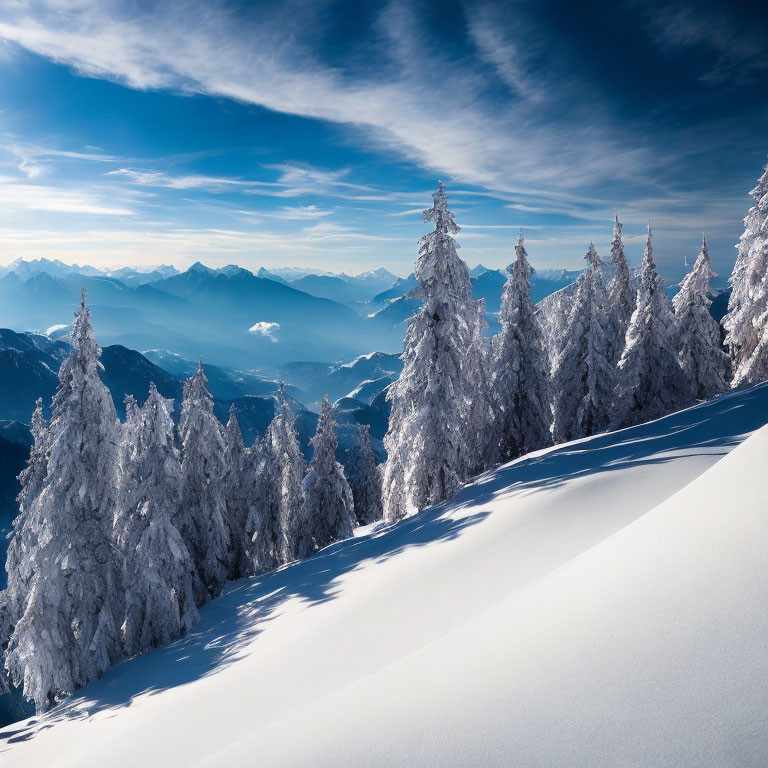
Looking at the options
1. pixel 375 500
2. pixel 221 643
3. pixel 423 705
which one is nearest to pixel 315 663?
pixel 423 705

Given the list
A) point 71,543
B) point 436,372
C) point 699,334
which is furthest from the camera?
point 699,334

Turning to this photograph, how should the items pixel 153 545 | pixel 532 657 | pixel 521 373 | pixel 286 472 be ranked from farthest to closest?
pixel 286 472
pixel 521 373
pixel 153 545
pixel 532 657


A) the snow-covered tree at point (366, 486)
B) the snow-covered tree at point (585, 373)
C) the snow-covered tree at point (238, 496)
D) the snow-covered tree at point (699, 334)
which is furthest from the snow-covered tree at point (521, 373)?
the snow-covered tree at point (366, 486)

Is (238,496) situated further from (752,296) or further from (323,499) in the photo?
(752,296)

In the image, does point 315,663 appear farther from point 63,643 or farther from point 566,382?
point 566,382

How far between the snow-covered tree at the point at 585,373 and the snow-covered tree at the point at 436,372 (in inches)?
355

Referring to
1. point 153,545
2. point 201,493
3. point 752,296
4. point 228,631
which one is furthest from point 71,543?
point 752,296

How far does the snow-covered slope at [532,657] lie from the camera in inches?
91.4

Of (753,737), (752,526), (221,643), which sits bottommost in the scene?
(221,643)

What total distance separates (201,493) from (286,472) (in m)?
8.49

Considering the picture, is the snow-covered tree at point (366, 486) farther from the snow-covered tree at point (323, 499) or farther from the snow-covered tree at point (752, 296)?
the snow-covered tree at point (752, 296)

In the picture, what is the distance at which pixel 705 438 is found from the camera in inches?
377

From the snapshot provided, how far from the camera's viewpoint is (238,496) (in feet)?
80.6

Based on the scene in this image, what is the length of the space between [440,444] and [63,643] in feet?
42.7
